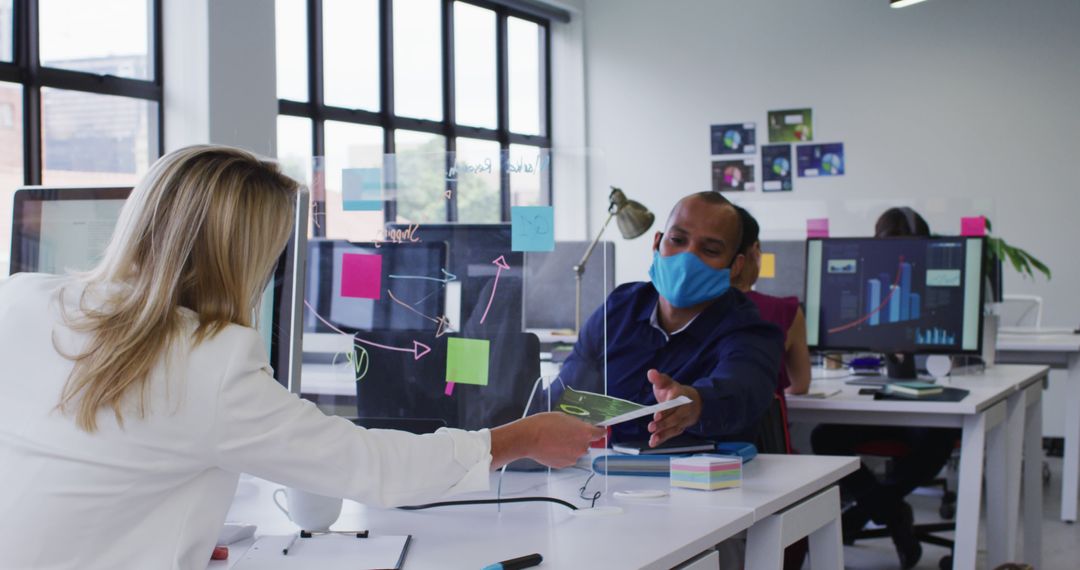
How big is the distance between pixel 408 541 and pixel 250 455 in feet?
1.23

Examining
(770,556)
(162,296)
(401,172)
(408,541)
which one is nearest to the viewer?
(162,296)

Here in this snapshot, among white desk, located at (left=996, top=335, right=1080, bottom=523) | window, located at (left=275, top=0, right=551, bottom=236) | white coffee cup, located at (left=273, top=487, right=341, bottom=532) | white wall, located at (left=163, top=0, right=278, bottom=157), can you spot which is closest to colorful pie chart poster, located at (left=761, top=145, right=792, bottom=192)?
window, located at (left=275, top=0, right=551, bottom=236)

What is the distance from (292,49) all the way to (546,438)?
4.73 meters

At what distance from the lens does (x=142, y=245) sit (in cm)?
111

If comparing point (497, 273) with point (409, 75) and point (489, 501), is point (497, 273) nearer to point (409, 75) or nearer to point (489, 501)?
point (489, 501)

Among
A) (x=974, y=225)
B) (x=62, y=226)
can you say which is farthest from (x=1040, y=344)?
(x=62, y=226)

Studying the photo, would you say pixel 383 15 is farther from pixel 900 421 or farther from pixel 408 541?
pixel 408 541

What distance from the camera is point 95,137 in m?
4.63

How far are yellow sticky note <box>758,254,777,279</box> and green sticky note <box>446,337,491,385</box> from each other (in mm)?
2546

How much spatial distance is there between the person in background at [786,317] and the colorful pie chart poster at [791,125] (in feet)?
13.4

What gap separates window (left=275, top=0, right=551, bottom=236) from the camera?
578 cm

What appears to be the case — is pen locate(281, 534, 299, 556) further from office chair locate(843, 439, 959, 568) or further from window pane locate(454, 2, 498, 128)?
window pane locate(454, 2, 498, 128)

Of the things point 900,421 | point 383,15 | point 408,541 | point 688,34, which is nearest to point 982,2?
point 688,34

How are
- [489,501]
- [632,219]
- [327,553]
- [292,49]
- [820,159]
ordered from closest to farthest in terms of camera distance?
[327,553] < [489,501] < [632,219] < [292,49] < [820,159]
